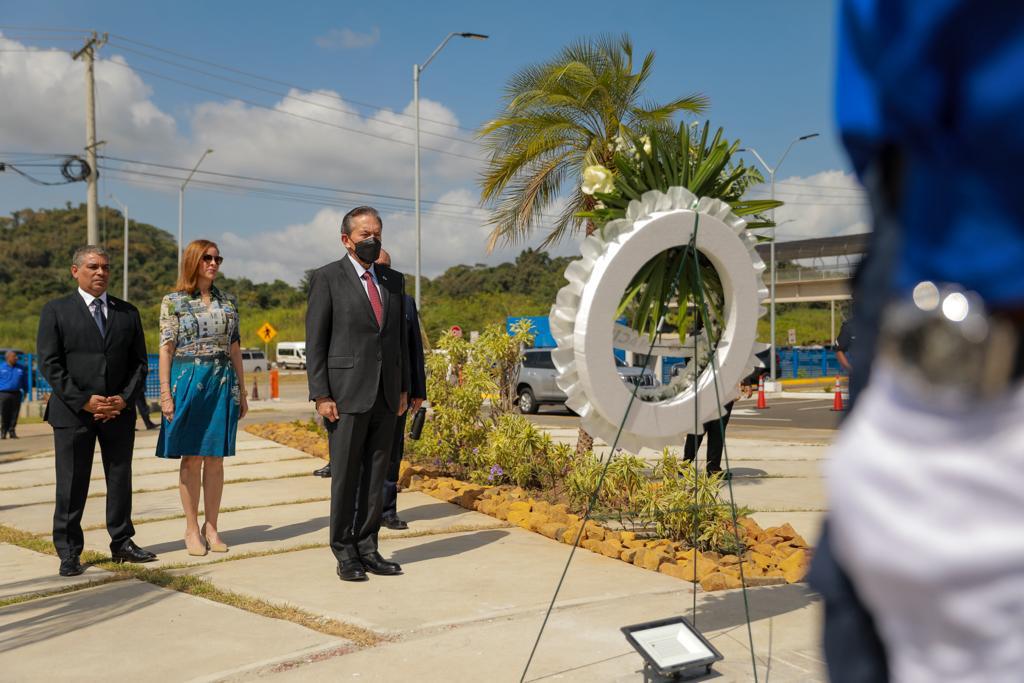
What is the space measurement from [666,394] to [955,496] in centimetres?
370

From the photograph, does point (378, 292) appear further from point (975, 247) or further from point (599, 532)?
point (975, 247)

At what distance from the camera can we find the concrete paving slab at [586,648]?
3578 mm

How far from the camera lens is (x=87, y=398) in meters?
5.48

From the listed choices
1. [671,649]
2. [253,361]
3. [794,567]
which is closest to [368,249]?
[671,649]

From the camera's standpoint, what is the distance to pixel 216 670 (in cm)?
365

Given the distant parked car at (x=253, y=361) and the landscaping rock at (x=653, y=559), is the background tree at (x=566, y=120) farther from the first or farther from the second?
the distant parked car at (x=253, y=361)

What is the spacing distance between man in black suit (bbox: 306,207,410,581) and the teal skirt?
0.80m

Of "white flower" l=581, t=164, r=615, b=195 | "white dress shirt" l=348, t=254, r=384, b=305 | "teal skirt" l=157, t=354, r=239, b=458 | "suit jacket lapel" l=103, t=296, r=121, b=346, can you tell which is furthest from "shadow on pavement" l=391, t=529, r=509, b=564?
"white flower" l=581, t=164, r=615, b=195

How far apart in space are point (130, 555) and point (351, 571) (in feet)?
5.11

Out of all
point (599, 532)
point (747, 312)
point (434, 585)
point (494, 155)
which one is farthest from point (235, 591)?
point (494, 155)

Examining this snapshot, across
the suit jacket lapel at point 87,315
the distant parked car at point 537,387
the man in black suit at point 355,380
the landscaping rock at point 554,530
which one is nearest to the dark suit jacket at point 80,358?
the suit jacket lapel at point 87,315

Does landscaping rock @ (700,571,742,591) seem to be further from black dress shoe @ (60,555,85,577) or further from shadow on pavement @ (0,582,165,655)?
black dress shoe @ (60,555,85,577)

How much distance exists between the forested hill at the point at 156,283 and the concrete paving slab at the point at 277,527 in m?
43.2

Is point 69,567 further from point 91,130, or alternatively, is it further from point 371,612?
point 91,130
